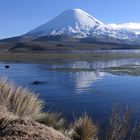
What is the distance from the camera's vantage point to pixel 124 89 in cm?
2538

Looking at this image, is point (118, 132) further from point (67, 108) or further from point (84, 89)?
point (84, 89)

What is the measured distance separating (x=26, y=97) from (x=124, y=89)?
699 inches

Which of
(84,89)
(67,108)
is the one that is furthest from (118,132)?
(84,89)

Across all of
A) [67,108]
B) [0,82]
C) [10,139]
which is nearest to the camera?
[10,139]

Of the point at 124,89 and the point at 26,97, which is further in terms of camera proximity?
the point at 124,89

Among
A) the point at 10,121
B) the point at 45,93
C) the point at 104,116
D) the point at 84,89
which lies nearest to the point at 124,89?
the point at 84,89

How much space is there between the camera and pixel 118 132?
22.0 feet

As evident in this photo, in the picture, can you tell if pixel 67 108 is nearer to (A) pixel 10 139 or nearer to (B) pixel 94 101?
(B) pixel 94 101

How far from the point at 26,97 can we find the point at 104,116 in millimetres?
8016

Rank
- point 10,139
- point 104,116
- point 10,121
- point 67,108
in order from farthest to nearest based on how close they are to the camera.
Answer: point 67,108 < point 104,116 < point 10,121 < point 10,139

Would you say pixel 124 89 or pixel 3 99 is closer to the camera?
pixel 3 99

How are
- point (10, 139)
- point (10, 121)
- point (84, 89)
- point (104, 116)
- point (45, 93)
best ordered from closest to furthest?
point (10, 139) → point (10, 121) → point (104, 116) → point (45, 93) → point (84, 89)

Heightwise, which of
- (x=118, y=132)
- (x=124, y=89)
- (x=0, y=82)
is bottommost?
(x=124, y=89)

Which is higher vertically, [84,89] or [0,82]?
[0,82]
